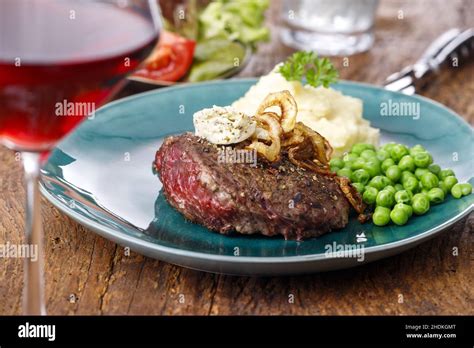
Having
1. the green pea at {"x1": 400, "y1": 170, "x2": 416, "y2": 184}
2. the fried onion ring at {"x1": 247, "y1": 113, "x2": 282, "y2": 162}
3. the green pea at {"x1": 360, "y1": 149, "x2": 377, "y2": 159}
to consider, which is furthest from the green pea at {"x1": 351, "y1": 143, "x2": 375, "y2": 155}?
the fried onion ring at {"x1": 247, "y1": 113, "x2": 282, "y2": 162}

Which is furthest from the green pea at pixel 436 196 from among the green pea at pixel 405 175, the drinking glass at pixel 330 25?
the drinking glass at pixel 330 25

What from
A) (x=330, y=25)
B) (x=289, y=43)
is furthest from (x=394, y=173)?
(x=289, y=43)

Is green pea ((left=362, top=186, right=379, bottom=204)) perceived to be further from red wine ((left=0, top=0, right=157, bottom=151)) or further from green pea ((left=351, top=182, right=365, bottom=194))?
red wine ((left=0, top=0, right=157, bottom=151))

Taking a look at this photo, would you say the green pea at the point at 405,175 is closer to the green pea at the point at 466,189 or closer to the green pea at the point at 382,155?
the green pea at the point at 382,155

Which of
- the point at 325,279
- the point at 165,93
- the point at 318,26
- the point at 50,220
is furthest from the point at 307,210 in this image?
the point at 318,26

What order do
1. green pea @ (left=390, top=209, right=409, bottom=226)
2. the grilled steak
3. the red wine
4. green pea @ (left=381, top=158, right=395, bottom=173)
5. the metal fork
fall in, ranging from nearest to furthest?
the red wine
the grilled steak
green pea @ (left=390, top=209, right=409, bottom=226)
green pea @ (left=381, top=158, right=395, bottom=173)
the metal fork
